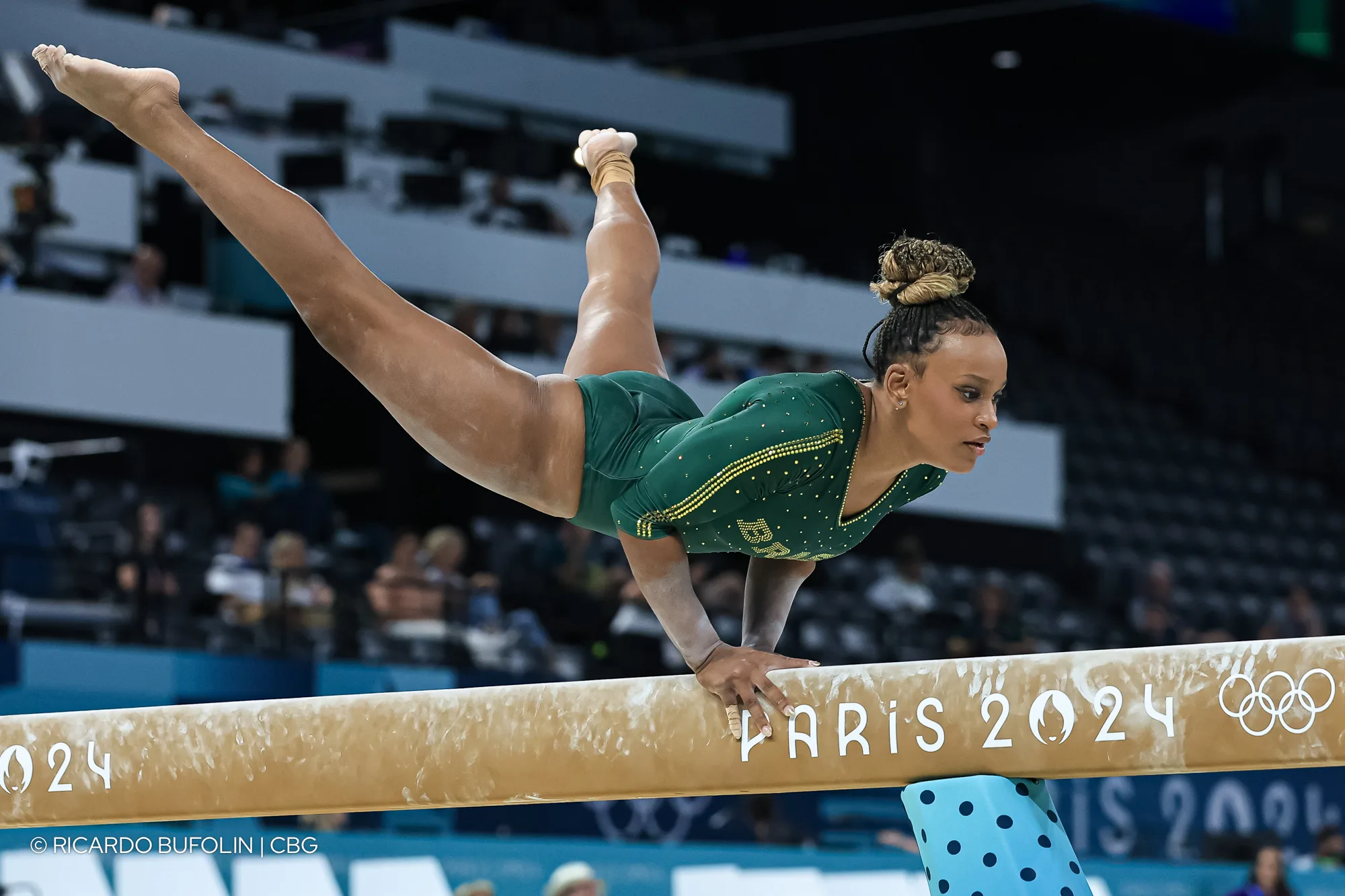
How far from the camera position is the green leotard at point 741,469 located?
2.95 m

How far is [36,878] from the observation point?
20.4ft

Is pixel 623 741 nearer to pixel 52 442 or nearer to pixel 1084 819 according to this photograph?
pixel 1084 819

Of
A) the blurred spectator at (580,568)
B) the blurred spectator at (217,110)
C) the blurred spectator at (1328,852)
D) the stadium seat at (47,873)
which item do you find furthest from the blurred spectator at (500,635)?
the blurred spectator at (1328,852)

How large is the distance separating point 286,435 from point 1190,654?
8.83 m

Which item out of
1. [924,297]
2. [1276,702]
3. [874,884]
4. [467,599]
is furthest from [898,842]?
[1276,702]

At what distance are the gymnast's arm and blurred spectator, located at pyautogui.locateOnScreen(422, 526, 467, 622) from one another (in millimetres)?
5269

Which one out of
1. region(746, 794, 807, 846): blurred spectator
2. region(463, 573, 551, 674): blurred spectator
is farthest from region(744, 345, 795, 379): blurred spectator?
region(746, 794, 807, 846): blurred spectator

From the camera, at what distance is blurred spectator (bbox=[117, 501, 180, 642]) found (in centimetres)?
761

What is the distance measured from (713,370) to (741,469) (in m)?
9.39

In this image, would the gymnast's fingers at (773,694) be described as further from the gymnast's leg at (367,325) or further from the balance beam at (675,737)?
the gymnast's leg at (367,325)

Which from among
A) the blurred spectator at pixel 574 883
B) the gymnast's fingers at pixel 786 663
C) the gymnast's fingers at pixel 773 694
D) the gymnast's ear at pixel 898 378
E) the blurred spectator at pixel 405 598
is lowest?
the blurred spectator at pixel 574 883

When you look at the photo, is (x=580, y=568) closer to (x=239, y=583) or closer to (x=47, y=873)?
(x=239, y=583)

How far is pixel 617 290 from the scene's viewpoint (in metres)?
3.75

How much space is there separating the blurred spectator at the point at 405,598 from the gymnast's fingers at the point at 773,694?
18.0 ft
